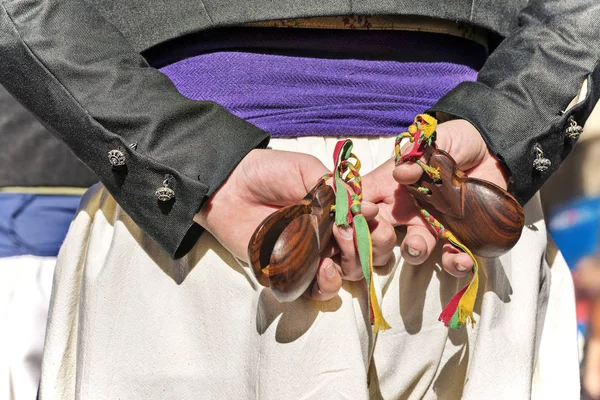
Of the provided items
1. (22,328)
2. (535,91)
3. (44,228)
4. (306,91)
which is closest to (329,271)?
(306,91)

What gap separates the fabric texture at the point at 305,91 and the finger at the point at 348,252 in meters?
0.18

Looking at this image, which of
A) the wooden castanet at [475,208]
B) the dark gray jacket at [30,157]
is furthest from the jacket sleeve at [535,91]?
the dark gray jacket at [30,157]


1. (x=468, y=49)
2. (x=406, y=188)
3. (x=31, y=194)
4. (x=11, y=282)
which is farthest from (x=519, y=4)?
(x=31, y=194)

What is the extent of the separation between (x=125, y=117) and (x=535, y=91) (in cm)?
49

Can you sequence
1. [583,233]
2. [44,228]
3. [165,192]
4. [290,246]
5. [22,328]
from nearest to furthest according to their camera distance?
[290,246], [165,192], [22,328], [583,233], [44,228]

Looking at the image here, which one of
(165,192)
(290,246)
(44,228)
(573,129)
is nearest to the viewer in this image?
(290,246)

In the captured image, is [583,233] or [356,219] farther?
[583,233]

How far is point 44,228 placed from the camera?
1.40 m

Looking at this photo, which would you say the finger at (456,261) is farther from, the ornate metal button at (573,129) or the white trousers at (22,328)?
the white trousers at (22,328)

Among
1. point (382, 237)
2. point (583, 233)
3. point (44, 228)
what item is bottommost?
point (44, 228)

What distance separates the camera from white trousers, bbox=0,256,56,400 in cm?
110

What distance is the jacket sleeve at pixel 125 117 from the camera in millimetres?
778

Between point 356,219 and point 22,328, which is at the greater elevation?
point 356,219

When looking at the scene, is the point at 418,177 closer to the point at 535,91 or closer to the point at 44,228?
the point at 535,91
